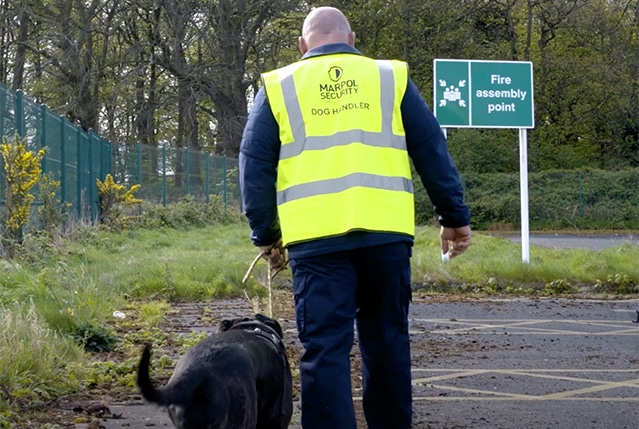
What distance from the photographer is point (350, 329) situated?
424 centimetres

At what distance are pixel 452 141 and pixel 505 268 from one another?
91.6 feet

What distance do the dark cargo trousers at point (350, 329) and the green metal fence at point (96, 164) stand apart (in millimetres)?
10453

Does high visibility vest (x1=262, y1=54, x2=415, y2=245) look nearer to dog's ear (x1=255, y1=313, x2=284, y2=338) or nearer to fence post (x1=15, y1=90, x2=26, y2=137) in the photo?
dog's ear (x1=255, y1=313, x2=284, y2=338)

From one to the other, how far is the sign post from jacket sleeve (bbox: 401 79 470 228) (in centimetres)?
1200

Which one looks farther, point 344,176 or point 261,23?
point 261,23

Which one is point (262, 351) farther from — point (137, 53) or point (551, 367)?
point (137, 53)

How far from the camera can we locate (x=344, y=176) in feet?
13.8

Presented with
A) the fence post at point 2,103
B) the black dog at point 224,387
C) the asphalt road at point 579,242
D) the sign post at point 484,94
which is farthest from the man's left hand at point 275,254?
the asphalt road at point 579,242

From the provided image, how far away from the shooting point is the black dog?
3.81 metres

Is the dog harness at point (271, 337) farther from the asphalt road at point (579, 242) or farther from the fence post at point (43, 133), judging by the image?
the asphalt road at point (579, 242)

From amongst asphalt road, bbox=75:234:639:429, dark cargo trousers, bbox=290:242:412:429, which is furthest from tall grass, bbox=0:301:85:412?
dark cargo trousers, bbox=290:242:412:429

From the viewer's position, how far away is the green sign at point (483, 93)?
16375 mm

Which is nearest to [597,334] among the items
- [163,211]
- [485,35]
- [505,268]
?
[505,268]

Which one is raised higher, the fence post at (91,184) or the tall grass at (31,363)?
the fence post at (91,184)
